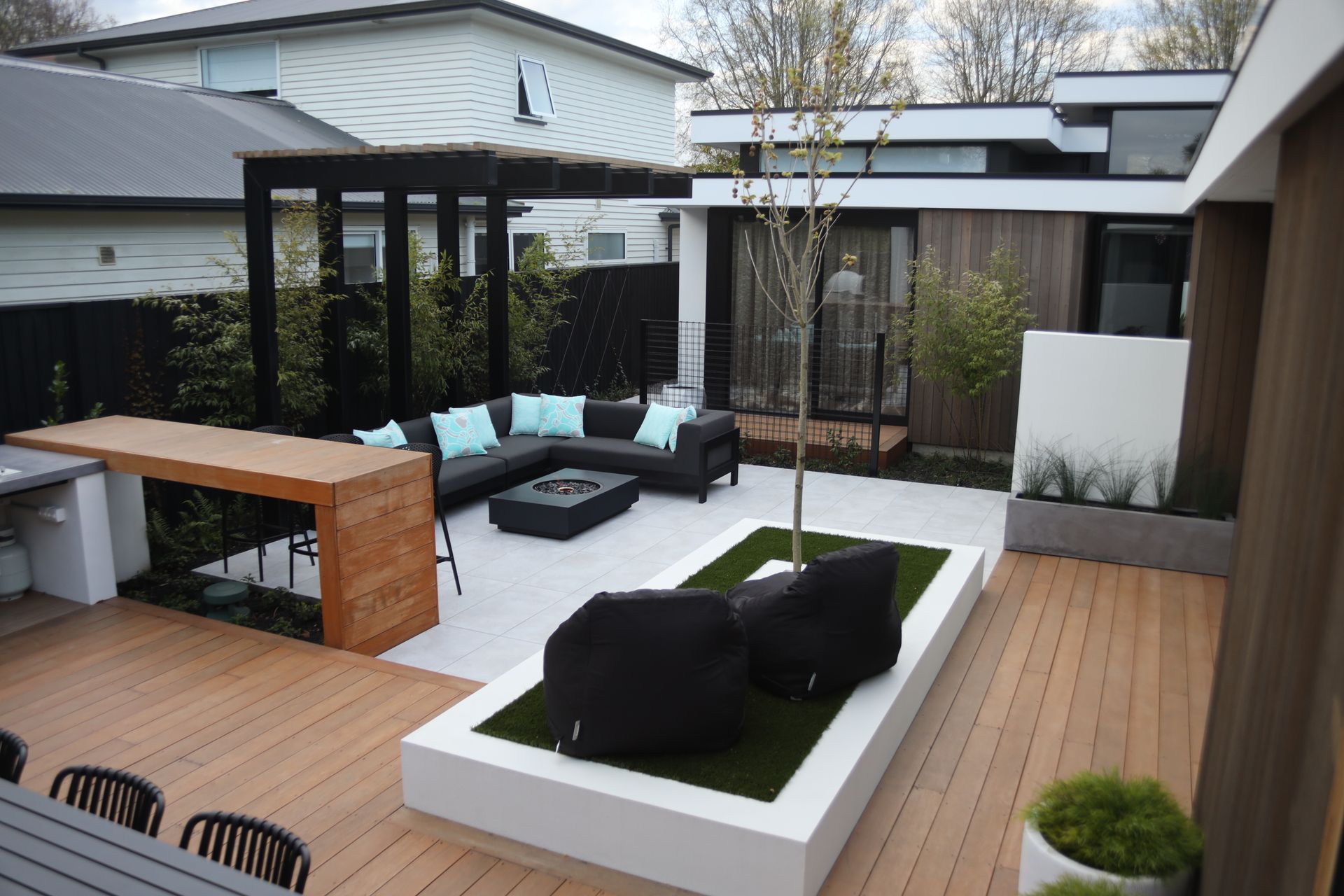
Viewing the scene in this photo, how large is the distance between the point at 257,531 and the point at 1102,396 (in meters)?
6.32

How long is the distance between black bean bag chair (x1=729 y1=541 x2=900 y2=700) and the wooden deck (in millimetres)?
530

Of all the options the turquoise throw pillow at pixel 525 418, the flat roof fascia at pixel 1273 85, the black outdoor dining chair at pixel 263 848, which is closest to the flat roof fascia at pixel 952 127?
the turquoise throw pillow at pixel 525 418

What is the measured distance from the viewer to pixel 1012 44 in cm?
2484

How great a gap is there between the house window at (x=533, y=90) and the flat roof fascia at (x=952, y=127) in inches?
160

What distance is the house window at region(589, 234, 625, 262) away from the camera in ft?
58.2

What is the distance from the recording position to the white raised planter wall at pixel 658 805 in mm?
3635

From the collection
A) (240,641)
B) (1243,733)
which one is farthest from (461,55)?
(1243,733)

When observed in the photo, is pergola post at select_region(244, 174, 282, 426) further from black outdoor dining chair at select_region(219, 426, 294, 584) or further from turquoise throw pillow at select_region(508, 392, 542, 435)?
turquoise throw pillow at select_region(508, 392, 542, 435)

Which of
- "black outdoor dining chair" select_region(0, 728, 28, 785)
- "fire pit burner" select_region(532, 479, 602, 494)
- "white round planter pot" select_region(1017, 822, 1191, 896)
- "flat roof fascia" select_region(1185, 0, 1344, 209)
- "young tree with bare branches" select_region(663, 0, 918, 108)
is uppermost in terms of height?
"young tree with bare branches" select_region(663, 0, 918, 108)

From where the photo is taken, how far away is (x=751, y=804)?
377 cm

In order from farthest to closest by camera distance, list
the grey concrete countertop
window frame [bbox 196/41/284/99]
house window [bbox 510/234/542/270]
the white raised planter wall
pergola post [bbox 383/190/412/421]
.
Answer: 1. window frame [bbox 196/41/284/99]
2. house window [bbox 510/234/542/270]
3. pergola post [bbox 383/190/412/421]
4. the grey concrete countertop
5. the white raised planter wall

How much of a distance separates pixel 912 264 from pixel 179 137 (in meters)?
8.42

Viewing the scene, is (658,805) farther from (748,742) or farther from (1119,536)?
(1119,536)

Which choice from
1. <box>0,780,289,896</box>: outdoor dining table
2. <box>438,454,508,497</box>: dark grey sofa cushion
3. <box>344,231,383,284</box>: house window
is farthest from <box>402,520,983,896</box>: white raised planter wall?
<box>344,231,383,284</box>: house window
